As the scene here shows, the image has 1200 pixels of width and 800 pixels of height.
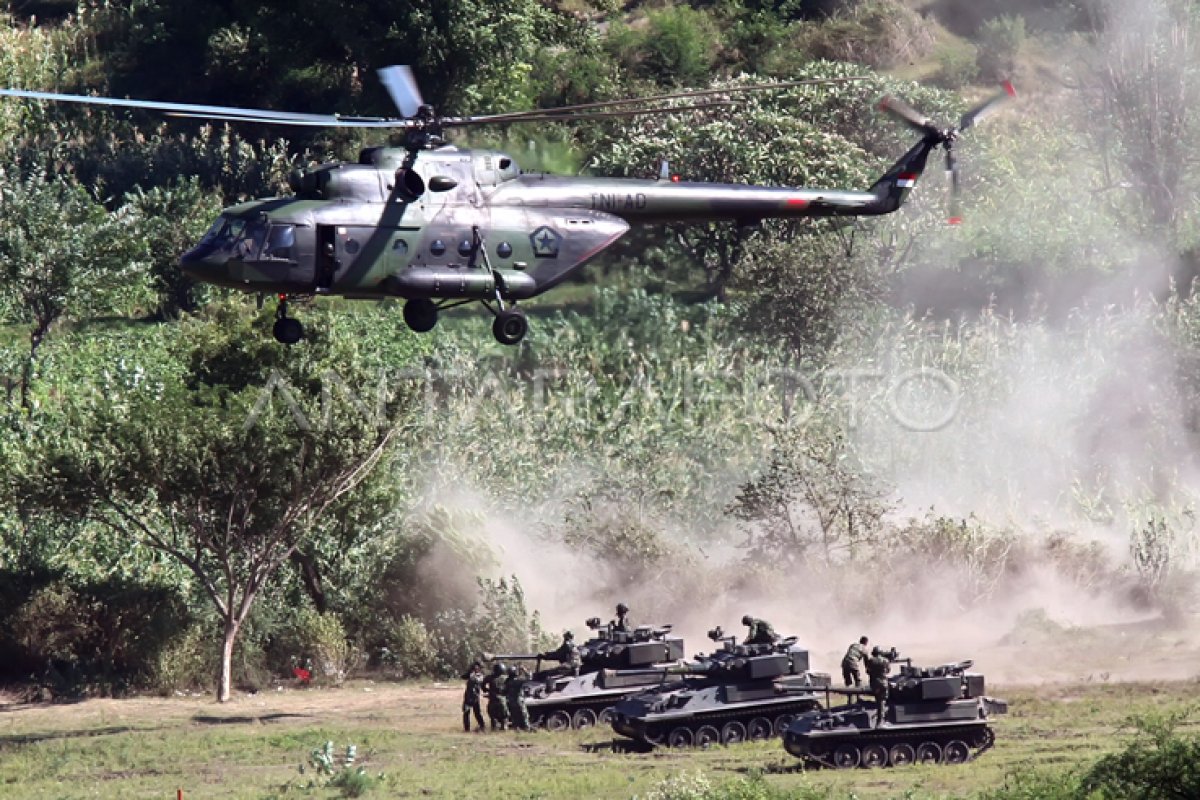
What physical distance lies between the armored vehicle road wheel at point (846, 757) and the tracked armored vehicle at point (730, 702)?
78.9 inches

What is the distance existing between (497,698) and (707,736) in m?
4.00

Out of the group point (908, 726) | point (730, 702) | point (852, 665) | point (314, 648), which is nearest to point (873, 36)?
point (314, 648)

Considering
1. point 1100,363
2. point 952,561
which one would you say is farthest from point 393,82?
point 1100,363

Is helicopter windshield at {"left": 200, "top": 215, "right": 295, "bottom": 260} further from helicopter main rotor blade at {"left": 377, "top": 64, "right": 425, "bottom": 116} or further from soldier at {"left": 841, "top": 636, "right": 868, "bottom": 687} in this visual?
soldier at {"left": 841, "top": 636, "right": 868, "bottom": 687}

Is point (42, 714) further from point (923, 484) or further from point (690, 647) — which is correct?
point (923, 484)

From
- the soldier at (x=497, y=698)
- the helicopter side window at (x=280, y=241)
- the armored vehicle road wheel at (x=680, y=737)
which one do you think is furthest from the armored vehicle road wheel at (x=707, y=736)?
the helicopter side window at (x=280, y=241)

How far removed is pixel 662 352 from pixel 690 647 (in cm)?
968

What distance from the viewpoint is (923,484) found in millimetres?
48469

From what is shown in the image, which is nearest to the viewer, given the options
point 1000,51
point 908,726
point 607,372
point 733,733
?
point 908,726

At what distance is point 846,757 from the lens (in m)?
29.0

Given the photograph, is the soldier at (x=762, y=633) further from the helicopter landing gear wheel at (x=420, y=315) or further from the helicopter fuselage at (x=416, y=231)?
the helicopter landing gear wheel at (x=420, y=315)

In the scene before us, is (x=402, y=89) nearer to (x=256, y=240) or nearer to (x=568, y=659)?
(x=256, y=240)

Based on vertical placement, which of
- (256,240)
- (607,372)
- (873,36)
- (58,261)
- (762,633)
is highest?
(873,36)

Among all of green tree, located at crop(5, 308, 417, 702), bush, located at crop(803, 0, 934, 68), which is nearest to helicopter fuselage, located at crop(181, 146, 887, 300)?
green tree, located at crop(5, 308, 417, 702)
